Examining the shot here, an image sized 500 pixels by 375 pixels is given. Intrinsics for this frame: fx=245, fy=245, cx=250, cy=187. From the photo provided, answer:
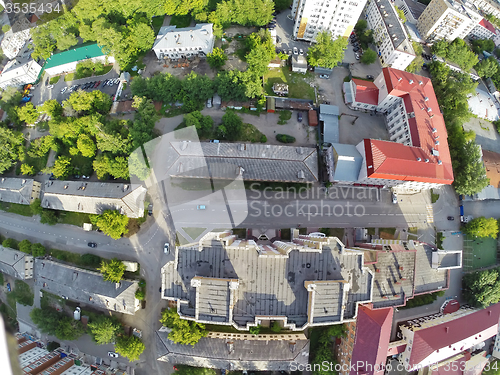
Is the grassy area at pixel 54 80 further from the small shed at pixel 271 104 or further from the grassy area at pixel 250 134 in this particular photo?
the small shed at pixel 271 104

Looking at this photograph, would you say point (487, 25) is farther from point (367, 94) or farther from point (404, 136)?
point (404, 136)

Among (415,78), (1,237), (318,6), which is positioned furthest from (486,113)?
(1,237)

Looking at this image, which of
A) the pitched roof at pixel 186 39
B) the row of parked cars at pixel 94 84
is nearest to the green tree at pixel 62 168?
the row of parked cars at pixel 94 84

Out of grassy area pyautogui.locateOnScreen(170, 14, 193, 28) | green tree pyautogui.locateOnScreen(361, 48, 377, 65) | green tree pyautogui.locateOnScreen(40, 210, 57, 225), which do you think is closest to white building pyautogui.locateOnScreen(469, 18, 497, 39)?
green tree pyautogui.locateOnScreen(361, 48, 377, 65)

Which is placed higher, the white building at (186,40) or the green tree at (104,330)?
the white building at (186,40)

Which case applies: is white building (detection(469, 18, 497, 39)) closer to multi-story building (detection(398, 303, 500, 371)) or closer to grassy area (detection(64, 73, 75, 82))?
multi-story building (detection(398, 303, 500, 371))

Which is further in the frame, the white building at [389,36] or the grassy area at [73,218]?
the white building at [389,36]

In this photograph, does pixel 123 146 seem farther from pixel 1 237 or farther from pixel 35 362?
pixel 35 362
